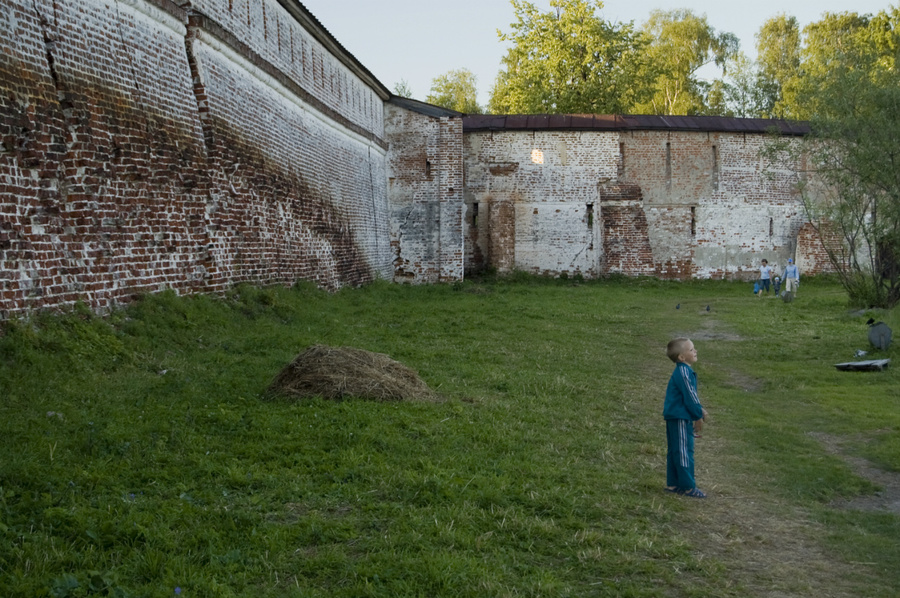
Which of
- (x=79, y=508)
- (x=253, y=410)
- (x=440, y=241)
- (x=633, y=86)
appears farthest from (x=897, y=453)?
(x=633, y=86)

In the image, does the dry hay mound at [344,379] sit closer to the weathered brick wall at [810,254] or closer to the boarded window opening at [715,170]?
the boarded window opening at [715,170]

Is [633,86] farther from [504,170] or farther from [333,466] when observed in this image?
[333,466]

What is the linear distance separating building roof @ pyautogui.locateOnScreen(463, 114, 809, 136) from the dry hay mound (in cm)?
2032

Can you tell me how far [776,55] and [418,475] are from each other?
46.5 metres

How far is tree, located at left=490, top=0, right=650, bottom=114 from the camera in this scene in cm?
3897

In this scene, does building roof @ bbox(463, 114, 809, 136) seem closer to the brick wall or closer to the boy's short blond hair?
the brick wall

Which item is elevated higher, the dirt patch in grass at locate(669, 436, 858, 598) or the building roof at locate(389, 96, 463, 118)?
the building roof at locate(389, 96, 463, 118)

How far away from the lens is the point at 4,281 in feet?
24.3

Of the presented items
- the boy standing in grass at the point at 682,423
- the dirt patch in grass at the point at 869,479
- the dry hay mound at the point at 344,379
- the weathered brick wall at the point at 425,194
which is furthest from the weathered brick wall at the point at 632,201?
the boy standing in grass at the point at 682,423

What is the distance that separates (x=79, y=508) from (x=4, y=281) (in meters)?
3.92

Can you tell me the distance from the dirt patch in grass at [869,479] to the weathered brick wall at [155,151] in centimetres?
739

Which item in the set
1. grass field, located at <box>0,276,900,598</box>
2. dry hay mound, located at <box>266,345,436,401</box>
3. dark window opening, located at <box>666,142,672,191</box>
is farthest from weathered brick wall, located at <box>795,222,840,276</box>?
dry hay mound, located at <box>266,345,436,401</box>

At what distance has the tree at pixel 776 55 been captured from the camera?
1777 inches

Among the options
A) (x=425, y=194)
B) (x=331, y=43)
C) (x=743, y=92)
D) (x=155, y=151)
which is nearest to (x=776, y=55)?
(x=743, y=92)
